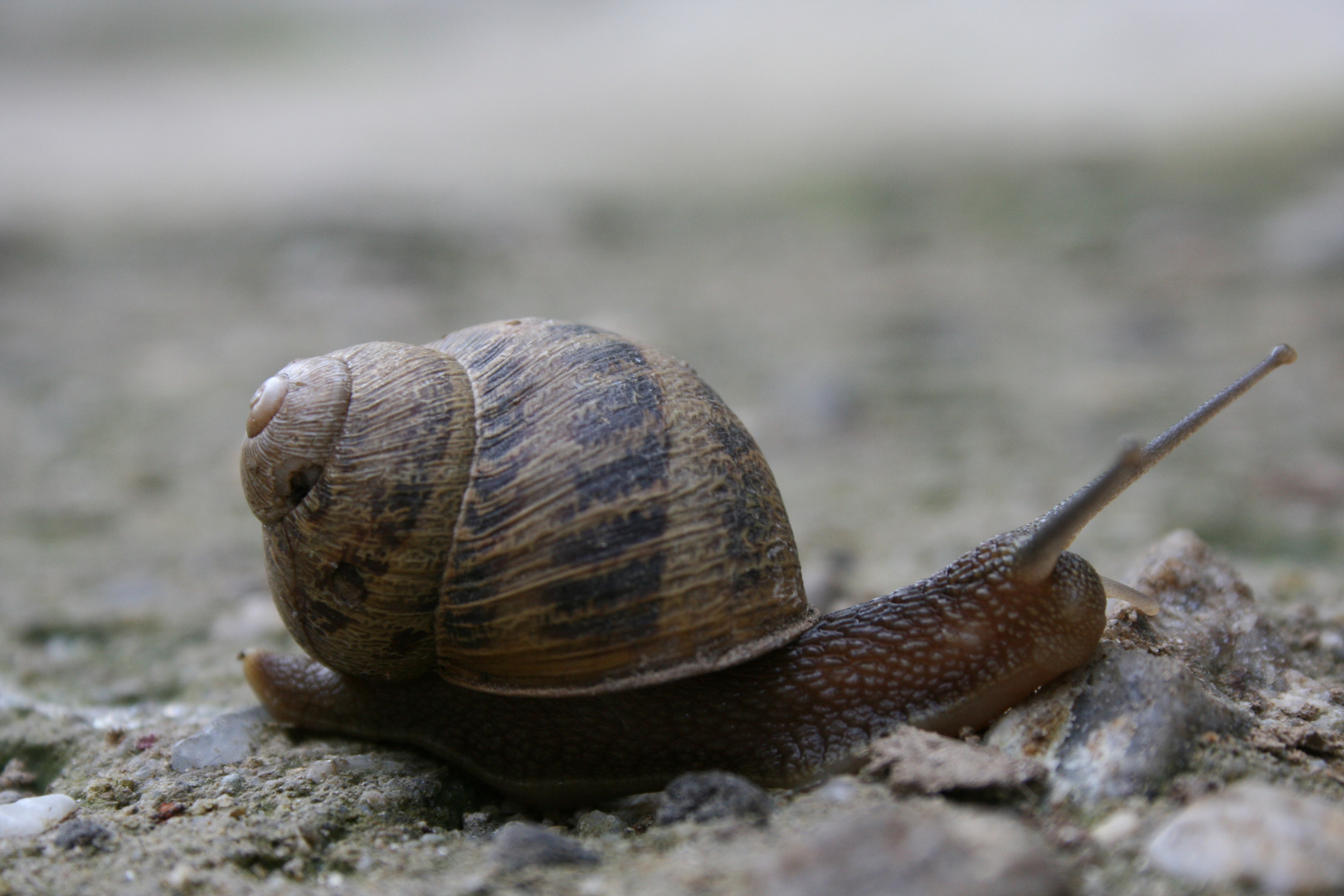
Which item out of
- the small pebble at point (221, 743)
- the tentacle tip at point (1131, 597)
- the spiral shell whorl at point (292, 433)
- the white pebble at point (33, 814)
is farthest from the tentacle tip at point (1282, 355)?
the white pebble at point (33, 814)

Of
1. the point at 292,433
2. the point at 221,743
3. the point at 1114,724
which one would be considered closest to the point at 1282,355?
the point at 1114,724

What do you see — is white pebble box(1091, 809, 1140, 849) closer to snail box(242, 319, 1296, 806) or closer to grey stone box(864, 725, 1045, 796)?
grey stone box(864, 725, 1045, 796)

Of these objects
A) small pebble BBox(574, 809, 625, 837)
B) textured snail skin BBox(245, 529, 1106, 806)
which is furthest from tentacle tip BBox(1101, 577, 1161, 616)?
small pebble BBox(574, 809, 625, 837)

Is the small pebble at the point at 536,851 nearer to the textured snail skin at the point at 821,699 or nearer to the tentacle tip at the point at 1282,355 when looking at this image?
the textured snail skin at the point at 821,699

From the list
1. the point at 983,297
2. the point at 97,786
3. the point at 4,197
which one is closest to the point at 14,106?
Result: the point at 4,197

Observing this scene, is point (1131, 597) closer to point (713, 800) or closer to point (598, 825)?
point (713, 800)

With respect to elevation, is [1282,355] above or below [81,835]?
above
